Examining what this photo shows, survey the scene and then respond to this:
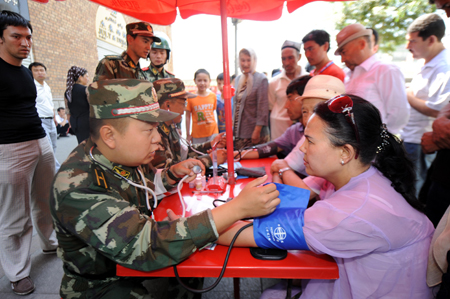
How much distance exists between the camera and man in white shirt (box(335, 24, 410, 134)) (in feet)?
7.98

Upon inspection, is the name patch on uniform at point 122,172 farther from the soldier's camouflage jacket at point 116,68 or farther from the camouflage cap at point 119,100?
the soldier's camouflage jacket at point 116,68

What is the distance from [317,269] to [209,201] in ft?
2.42

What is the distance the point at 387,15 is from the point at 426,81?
7.33 metres

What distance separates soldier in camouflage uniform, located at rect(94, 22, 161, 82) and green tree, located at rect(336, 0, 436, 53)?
315 inches

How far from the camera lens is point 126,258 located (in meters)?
0.92

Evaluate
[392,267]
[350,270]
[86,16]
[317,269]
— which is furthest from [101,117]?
[86,16]

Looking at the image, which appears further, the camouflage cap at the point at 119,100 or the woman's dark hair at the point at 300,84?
the woman's dark hair at the point at 300,84

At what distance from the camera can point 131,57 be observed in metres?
2.92

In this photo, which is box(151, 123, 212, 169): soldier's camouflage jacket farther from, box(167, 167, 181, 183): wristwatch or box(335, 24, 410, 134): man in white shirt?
box(335, 24, 410, 134): man in white shirt

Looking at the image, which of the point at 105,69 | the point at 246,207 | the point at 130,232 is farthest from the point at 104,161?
the point at 105,69

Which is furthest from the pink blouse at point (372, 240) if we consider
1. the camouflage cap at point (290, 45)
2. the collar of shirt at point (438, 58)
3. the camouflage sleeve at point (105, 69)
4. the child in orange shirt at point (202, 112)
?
the child in orange shirt at point (202, 112)

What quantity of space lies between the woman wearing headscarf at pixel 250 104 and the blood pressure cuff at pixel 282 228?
2.66 m

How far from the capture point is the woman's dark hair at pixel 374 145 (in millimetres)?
1075

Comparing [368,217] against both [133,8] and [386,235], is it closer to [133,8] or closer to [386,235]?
[386,235]
